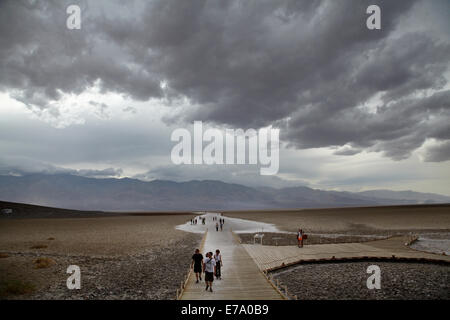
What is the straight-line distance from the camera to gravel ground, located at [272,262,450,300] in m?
15.6

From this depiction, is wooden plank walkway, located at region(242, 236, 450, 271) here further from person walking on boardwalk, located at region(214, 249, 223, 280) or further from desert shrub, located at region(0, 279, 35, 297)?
desert shrub, located at region(0, 279, 35, 297)

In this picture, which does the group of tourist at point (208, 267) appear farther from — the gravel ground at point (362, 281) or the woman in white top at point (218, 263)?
the gravel ground at point (362, 281)

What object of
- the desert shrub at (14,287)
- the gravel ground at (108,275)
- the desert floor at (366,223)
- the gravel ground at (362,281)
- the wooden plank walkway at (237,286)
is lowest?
the desert floor at (366,223)

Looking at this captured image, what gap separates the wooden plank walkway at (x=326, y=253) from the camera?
72.6ft

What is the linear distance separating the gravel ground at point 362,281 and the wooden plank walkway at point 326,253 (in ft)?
3.13

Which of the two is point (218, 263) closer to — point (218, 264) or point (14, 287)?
point (218, 264)

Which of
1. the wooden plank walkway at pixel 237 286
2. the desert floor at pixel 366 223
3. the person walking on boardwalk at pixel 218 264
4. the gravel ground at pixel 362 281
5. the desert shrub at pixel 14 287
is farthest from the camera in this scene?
the desert floor at pixel 366 223

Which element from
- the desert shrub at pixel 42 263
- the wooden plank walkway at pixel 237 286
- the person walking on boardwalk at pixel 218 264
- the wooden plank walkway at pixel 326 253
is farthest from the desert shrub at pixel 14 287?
the wooden plank walkway at pixel 326 253

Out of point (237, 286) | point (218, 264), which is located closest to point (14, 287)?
point (218, 264)

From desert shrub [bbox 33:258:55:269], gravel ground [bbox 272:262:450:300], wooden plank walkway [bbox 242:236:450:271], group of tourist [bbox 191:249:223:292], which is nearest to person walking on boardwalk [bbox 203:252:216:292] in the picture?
group of tourist [bbox 191:249:223:292]

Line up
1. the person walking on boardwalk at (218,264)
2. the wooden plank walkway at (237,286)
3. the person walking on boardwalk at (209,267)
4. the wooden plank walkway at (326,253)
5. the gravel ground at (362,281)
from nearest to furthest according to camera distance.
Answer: the wooden plank walkway at (237,286)
the person walking on boardwalk at (209,267)
the gravel ground at (362,281)
the person walking on boardwalk at (218,264)
the wooden plank walkway at (326,253)

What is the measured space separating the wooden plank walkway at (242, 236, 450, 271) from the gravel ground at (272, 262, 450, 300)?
96 centimetres

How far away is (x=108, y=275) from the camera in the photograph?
2025cm
